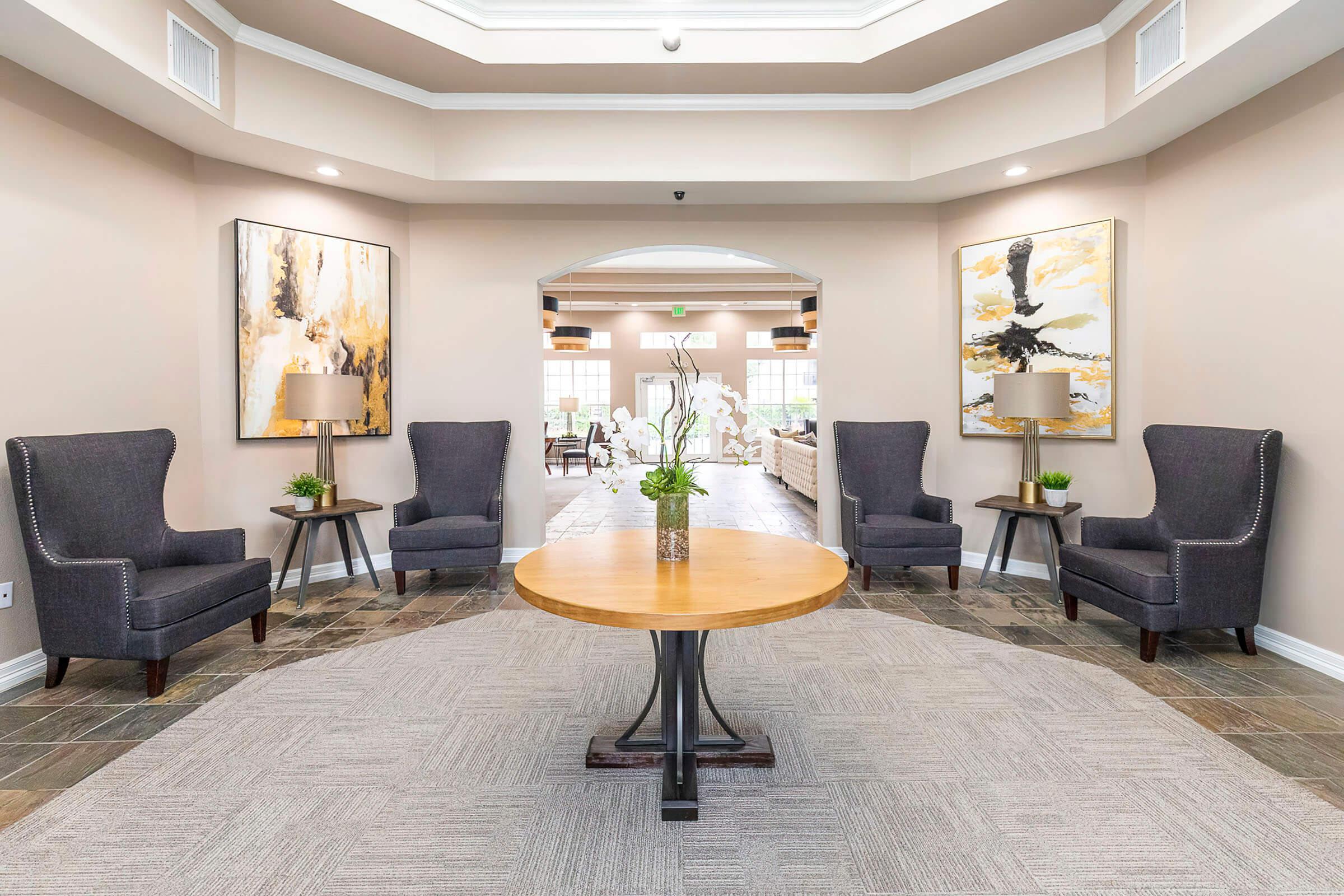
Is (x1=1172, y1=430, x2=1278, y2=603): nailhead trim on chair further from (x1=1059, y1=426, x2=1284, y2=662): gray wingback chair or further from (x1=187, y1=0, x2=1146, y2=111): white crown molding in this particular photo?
(x1=187, y1=0, x2=1146, y2=111): white crown molding

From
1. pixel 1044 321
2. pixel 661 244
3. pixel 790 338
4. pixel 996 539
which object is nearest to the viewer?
pixel 996 539

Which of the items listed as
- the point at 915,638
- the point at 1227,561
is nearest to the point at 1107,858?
the point at 915,638

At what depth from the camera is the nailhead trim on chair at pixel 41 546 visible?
111 inches

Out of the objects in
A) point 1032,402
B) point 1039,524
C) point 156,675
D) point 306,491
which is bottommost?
point 156,675

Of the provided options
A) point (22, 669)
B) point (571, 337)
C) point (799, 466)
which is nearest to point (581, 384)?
point (571, 337)

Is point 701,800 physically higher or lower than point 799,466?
lower

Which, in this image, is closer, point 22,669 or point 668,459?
point 668,459

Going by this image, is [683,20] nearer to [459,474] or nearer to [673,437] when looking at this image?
[673,437]

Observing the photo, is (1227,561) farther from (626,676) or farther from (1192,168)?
(626,676)

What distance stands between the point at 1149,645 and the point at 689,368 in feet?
34.2

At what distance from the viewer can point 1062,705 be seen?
9.05ft

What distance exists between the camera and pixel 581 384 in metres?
14.1

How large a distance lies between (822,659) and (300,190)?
178 inches

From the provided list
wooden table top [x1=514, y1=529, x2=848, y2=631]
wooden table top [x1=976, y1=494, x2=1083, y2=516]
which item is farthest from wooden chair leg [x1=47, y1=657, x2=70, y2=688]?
wooden table top [x1=976, y1=494, x2=1083, y2=516]
